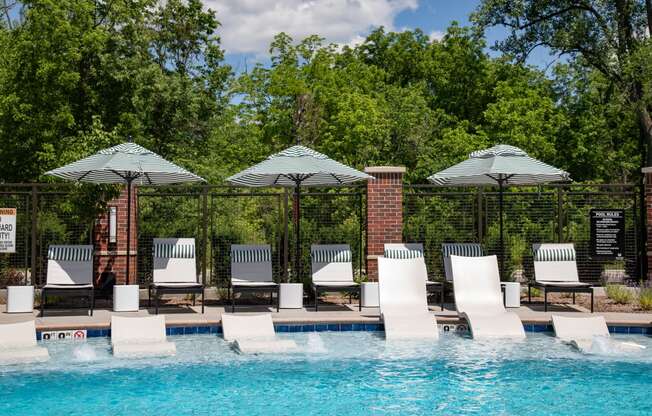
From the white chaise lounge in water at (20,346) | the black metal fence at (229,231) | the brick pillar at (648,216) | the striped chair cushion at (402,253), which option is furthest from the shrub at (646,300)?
the white chaise lounge in water at (20,346)

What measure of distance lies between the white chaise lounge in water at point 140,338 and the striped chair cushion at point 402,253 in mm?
4821

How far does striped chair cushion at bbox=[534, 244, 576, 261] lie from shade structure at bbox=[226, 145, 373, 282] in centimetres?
333

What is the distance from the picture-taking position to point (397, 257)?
13.6m

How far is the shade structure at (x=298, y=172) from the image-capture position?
12.4 m

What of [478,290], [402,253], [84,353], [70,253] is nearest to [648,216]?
[478,290]

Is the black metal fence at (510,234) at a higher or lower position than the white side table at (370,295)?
higher

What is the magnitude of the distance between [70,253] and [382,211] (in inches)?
232

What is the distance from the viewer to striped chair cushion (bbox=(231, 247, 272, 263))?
12.9 m

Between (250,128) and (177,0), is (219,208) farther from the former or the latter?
(250,128)

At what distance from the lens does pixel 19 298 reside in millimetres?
12094

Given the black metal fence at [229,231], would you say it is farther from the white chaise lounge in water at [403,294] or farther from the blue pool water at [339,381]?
the blue pool water at [339,381]

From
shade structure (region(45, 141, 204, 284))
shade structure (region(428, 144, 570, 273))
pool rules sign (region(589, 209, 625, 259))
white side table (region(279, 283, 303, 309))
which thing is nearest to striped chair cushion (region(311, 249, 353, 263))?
white side table (region(279, 283, 303, 309))

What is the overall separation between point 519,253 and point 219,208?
7.56m

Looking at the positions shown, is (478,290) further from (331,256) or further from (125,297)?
(125,297)
